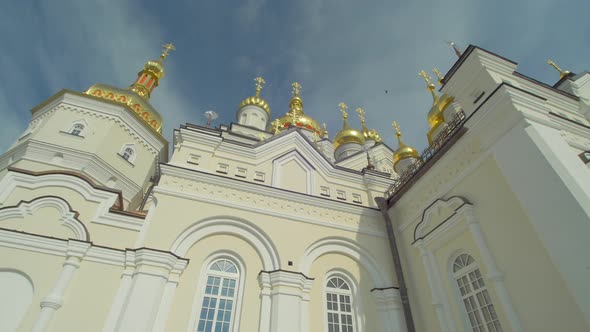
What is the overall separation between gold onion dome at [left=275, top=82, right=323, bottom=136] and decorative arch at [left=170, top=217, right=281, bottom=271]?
1992 centimetres

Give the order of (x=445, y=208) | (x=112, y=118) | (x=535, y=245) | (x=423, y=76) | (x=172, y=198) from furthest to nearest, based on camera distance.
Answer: (x=423, y=76) → (x=112, y=118) → (x=172, y=198) → (x=445, y=208) → (x=535, y=245)

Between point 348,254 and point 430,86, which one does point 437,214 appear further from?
point 430,86

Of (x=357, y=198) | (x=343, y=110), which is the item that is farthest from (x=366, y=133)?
(x=357, y=198)

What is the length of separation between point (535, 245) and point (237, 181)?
7.93 metres

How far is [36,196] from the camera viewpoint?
862 cm

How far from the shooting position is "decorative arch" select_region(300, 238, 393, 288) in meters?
10.0

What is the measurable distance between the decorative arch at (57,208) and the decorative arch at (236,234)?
7.82ft

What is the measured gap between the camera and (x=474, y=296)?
755cm

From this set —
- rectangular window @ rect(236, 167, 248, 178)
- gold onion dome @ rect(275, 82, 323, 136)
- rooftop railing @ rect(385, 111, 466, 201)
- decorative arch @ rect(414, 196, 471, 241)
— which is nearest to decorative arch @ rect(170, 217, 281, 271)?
rectangular window @ rect(236, 167, 248, 178)

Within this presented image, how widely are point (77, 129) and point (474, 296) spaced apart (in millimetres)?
15662

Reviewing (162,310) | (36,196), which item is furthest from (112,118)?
(162,310)

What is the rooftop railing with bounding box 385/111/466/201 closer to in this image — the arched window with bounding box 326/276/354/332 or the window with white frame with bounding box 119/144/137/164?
the arched window with bounding box 326/276/354/332

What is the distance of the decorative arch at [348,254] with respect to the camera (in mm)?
10000

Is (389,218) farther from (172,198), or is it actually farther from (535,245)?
(172,198)
